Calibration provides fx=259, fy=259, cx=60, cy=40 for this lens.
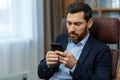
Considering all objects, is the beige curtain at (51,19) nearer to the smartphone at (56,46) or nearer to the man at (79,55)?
the man at (79,55)

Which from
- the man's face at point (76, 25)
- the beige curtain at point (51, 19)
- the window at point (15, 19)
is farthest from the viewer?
the beige curtain at point (51, 19)

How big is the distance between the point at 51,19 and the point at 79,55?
1530mm

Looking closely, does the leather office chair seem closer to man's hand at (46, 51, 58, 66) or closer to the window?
man's hand at (46, 51, 58, 66)

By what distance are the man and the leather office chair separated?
4.2 inches

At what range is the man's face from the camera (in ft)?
6.42

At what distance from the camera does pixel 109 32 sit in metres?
2.06

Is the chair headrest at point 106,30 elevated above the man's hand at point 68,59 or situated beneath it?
elevated above

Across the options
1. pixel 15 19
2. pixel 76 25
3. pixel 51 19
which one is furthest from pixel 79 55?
pixel 51 19

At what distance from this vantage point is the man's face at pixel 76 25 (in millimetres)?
1958

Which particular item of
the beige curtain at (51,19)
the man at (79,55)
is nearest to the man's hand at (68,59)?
the man at (79,55)

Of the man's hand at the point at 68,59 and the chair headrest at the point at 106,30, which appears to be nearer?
the man's hand at the point at 68,59

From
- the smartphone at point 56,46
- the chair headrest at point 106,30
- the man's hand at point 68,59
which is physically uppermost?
the chair headrest at point 106,30

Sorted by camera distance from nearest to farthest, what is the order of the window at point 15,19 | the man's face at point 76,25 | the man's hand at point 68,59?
1. the man's hand at point 68,59
2. the man's face at point 76,25
3. the window at point 15,19

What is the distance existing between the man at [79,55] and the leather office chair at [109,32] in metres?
0.11
